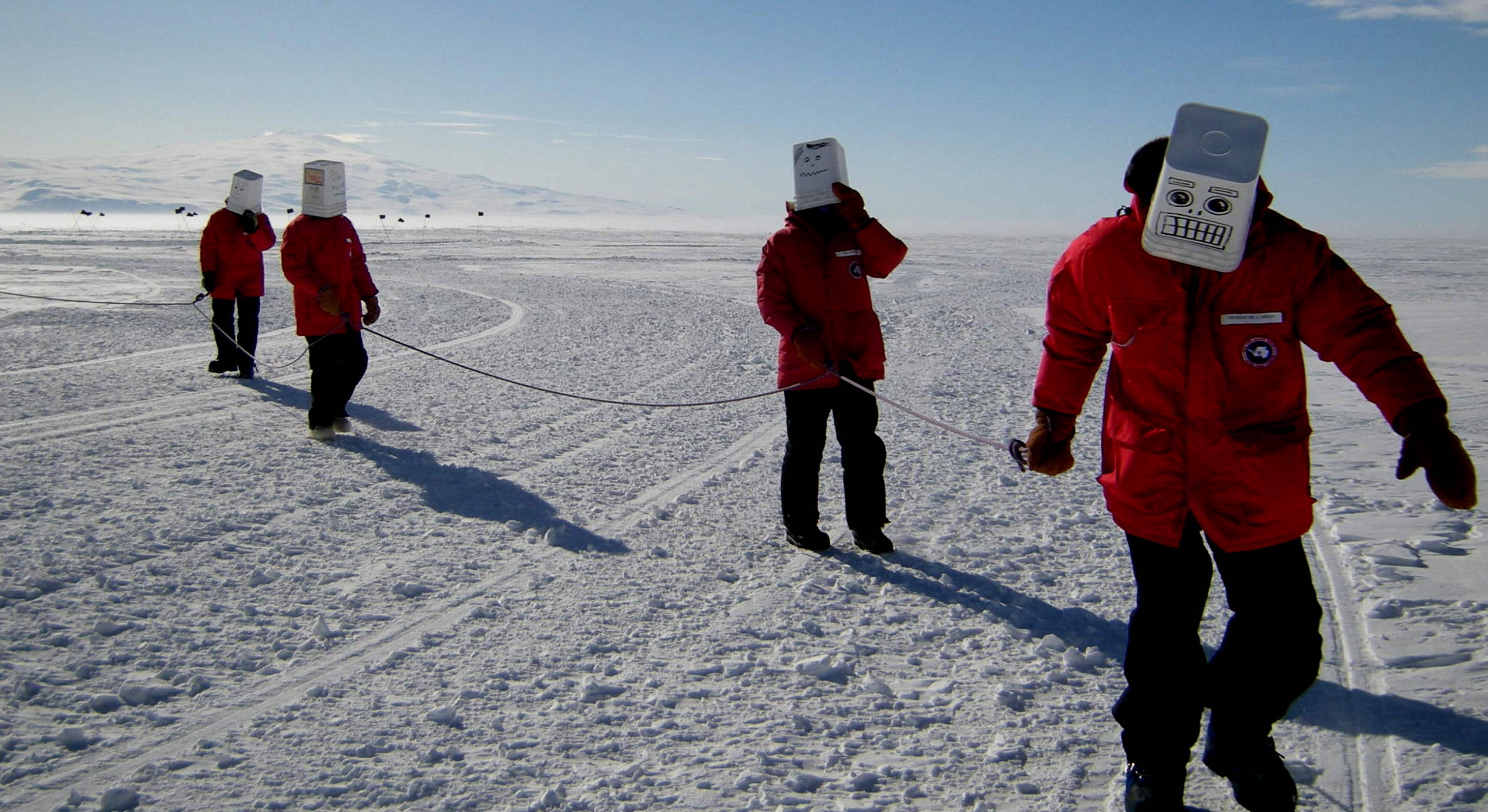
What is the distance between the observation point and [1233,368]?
2.20 metres

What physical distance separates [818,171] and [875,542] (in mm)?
1676

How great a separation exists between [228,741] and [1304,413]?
2.96m

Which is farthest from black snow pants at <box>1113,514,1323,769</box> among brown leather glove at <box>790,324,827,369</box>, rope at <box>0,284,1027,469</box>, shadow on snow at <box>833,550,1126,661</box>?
brown leather glove at <box>790,324,827,369</box>

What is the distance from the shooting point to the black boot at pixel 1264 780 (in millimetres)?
2375

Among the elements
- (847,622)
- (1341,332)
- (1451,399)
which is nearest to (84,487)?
→ (847,622)

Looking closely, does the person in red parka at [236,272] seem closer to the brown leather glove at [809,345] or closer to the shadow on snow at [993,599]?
the brown leather glove at [809,345]

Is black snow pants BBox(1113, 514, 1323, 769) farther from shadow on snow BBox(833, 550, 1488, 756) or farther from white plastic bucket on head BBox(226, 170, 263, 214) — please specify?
white plastic bucket on head BBox(226, 170, 263, 214)

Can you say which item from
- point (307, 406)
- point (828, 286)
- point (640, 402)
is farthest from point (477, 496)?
point (307, 406)

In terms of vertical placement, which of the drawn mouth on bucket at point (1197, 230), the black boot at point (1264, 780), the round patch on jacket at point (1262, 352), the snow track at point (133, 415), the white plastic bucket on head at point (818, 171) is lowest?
the snow track at point (133, 415)

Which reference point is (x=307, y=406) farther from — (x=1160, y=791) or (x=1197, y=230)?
(x=1197, y=230)

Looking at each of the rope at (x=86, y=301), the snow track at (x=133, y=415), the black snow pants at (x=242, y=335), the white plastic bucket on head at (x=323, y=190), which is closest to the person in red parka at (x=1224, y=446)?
the white plastic bucket on head at (x=323, y=190)

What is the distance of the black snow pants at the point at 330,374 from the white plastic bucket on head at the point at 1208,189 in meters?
5.62

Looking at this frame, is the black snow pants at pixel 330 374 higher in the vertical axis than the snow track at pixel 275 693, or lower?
higher

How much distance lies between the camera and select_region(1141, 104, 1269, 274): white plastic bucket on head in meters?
2.08
